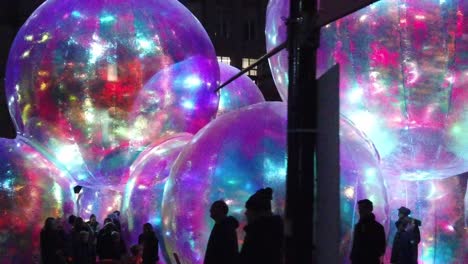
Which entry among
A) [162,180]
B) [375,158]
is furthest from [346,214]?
[162,180]

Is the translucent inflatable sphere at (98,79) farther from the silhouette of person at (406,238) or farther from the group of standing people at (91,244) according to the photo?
the silhouette of person at (406,238)

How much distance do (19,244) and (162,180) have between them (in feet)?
6.09

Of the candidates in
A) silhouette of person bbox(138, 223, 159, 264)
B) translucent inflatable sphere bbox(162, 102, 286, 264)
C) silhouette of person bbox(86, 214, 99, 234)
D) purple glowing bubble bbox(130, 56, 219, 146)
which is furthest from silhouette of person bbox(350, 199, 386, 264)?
silhouette of person bbox(86, 214, 99, 234)

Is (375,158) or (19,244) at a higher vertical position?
(375,158)

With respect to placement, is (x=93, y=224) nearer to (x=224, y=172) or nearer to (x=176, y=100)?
(x=176, y=100)

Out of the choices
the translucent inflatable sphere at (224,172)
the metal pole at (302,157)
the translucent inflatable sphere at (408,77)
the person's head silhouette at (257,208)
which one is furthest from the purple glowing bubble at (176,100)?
the metal pole at (302,157)

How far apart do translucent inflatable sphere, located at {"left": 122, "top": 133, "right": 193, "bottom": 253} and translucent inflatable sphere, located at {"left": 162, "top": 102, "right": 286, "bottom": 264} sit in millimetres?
1535

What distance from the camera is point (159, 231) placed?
7312 mm

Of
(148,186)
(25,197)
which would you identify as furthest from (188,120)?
(25,197)

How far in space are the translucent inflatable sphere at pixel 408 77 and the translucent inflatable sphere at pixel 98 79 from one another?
2.33 metres

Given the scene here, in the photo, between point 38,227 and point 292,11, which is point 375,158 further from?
point 38,227

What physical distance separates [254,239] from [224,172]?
1324 millimetres

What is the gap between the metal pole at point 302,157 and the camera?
327 centimetres

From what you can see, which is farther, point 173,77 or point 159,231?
point 173,77
